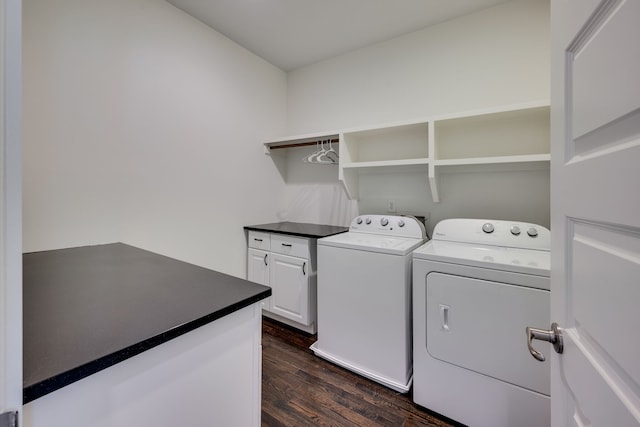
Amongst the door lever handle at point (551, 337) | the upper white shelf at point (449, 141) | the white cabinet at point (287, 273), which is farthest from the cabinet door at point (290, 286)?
the door lever handle at point (551, 337)

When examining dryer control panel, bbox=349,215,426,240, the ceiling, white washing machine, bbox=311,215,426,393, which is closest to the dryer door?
white washing machine, bbox=311,215,426,393

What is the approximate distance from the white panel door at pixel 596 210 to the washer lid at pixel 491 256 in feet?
2.37

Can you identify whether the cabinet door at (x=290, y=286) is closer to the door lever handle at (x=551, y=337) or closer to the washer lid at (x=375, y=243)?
the washer lid at (x=375, y=243)

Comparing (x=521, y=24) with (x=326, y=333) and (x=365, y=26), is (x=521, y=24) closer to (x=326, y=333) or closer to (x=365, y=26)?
(x=365, y=26)

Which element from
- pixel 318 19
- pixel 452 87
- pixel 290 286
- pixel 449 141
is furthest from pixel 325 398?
pixel 318 19

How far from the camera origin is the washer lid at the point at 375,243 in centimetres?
171

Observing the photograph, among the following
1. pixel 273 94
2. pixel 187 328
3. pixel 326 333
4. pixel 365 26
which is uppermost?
pixel 365 26

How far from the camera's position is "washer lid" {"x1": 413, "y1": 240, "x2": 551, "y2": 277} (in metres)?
1.27

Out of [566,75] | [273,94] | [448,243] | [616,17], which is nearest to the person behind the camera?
[616,17]

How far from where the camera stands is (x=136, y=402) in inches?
24.0

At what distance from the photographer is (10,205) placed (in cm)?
36

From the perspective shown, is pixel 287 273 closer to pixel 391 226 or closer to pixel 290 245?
pixel 290 245

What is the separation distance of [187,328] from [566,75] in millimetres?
1076

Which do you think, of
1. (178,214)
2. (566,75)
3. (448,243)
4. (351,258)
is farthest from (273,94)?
(566,75)
